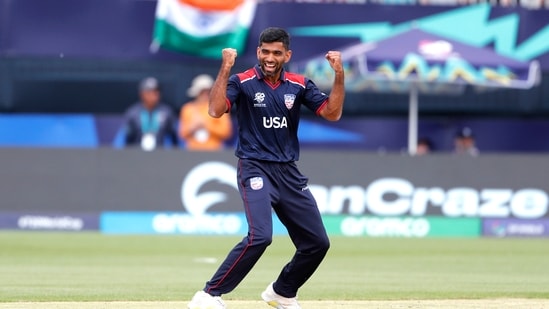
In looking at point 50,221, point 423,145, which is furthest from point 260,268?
point 423,145

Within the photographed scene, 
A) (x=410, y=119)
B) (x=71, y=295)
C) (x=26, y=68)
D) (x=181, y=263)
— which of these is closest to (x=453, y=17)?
(x=410, y=119)

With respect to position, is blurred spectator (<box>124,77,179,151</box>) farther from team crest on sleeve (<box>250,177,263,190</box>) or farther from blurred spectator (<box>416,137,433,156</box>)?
team crest on sleeve (<box>250,177,263,190</box>)

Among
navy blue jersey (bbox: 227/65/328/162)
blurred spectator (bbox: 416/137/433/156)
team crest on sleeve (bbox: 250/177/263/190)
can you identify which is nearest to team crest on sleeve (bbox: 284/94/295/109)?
navy blue jersey (bbox: 227/65/328/162)

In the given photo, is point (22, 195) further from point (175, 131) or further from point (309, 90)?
point (309, 90)

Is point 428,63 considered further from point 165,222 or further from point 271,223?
point 271,223

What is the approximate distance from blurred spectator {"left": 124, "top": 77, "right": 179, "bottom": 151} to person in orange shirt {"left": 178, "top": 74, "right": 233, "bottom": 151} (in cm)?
18

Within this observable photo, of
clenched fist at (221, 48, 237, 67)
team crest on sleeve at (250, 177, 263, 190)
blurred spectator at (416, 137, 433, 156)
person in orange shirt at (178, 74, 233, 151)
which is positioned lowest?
blurred spectator at (416, 137, 433, 156)

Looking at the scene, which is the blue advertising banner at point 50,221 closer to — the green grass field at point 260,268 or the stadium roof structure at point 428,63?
the green grass field at point 260,268

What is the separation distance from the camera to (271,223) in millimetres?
7641

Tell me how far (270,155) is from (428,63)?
9.60m

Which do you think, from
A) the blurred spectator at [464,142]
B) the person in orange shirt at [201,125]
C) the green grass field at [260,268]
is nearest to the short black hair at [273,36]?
the green grass field at [260,268]

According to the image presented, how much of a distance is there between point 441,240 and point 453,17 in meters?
4.15

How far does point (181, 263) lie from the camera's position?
40.2 feet

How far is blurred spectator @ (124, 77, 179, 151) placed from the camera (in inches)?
657
